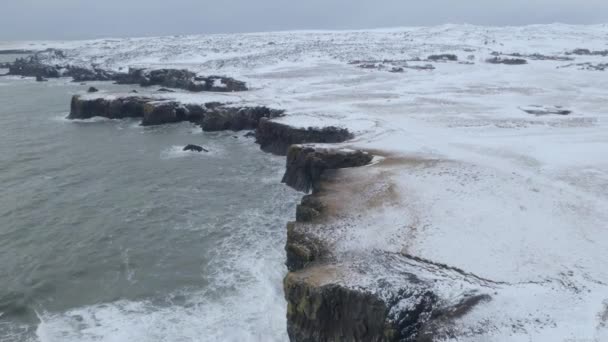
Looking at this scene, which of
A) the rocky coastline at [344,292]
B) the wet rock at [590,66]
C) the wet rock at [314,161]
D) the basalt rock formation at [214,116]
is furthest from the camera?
the wet rock at [590,66]

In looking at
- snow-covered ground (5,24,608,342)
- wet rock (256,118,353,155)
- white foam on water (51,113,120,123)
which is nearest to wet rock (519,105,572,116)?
snow-covered ground (5,24,608,342)

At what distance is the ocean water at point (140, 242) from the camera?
56.7 ft

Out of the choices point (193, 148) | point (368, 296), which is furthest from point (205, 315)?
point (193, 148)

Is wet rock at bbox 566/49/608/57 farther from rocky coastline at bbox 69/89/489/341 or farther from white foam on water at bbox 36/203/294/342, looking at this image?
white foam on water at bbox 36/203/294/342

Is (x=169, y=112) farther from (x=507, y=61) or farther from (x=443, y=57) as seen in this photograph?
(x=443, y=57)

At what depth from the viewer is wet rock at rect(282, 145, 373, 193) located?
2856 centimetres

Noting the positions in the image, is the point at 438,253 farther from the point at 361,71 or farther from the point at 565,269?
the point at 361,71

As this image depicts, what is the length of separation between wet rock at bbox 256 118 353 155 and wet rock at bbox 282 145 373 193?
233 inches

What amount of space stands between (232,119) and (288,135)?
40.0 ft

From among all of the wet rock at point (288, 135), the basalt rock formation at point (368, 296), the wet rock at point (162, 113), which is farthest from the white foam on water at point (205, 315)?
the wet rock at point (162, 113)

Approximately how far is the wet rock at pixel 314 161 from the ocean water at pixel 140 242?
4.40 ft

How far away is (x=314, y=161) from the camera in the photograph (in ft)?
94.6

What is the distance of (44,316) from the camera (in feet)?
57.6

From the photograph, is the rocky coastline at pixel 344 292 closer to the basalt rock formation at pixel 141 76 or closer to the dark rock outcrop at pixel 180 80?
the dark rock outcrop at pixel 180 80
